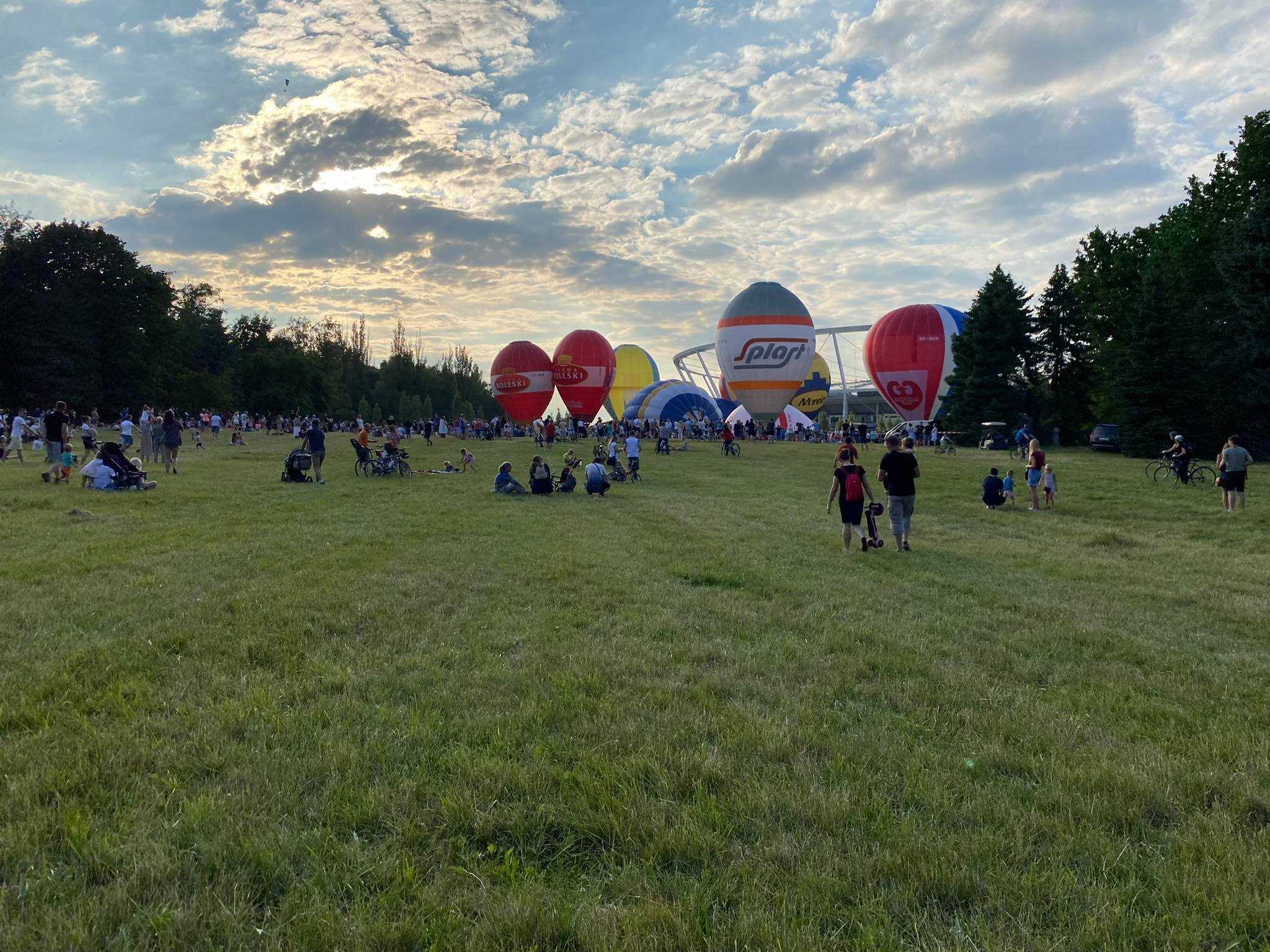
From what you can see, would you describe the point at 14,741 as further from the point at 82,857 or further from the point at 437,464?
the point at 437,464

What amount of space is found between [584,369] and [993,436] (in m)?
32.4

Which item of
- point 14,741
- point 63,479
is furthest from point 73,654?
point 63,479

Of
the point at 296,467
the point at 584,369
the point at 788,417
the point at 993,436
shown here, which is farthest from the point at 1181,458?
the point at 788,417

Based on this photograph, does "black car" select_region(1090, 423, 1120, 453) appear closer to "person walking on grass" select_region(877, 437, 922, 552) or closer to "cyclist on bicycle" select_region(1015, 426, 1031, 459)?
"cyclist on bicycle" select_region(1015, 426, 1031, 459)

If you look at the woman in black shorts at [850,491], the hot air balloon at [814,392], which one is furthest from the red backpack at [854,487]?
the hot air balloon at [814,392]

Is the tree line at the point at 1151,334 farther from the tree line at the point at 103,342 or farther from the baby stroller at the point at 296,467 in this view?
the tree line at the point at 103,342

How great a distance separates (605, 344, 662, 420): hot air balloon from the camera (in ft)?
279

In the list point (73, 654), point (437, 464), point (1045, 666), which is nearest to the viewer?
point (73, 654)

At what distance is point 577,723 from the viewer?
4676 millimetres

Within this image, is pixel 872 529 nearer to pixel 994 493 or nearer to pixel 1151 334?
pixel 994 493

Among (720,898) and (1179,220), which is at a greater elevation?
(1179,220)

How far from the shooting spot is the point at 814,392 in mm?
83750

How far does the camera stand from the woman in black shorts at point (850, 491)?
12.4 meters

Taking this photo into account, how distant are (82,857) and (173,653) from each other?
3061mm
